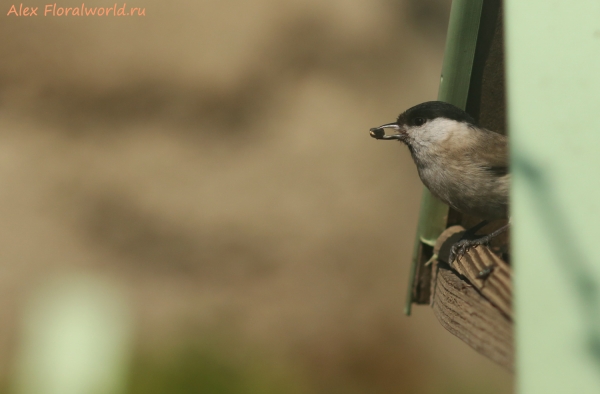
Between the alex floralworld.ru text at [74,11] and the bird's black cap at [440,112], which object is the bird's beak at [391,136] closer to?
the bird's black cap at [440,112]

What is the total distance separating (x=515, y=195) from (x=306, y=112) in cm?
282

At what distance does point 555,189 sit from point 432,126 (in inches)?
39.3

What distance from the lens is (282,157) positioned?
3.62 metres

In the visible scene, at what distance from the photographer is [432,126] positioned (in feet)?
6.23

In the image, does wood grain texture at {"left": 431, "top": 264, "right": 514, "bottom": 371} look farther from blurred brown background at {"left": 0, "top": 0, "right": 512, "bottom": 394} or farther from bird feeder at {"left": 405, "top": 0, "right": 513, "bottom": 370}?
blurred brown background at {"left": 0, "top": 0, "right": 512, "bottom": 394}

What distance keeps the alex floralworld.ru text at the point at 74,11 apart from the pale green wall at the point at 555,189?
9.54ft

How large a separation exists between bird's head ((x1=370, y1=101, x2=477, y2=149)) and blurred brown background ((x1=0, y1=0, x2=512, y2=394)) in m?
1.59

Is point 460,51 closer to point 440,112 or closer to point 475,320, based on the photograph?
point 440,112

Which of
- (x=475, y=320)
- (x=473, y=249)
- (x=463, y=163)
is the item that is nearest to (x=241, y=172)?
(x=463, y=163)

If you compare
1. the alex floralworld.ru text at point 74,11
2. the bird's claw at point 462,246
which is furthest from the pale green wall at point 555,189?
the alex floralworld.ru text at point 74,11

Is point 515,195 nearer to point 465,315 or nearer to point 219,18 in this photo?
point 465,315

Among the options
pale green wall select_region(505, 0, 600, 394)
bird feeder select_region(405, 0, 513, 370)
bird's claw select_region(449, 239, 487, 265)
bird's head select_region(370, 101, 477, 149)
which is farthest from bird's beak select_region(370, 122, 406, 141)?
pale green wall select_region(505, 0, 600, 394)

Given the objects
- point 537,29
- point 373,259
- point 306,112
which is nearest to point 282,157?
point 306,112

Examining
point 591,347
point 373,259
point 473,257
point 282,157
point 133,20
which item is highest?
point 133,20
